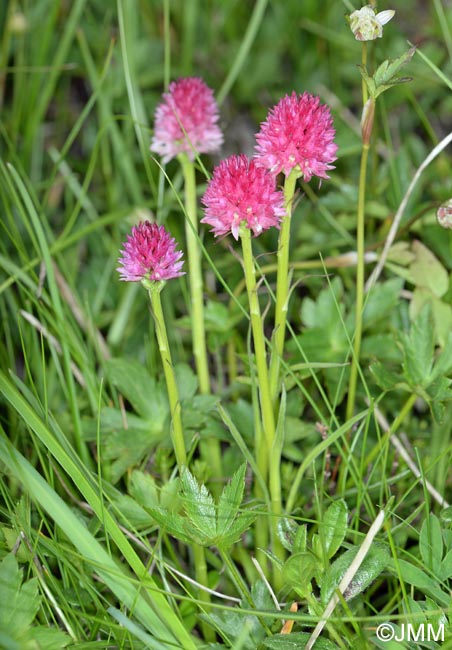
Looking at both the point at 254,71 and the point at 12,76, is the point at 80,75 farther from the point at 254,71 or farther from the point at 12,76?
the point at 254,71

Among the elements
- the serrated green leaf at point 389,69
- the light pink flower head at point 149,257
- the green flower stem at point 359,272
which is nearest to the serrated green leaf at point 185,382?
the green flower stem at point 359,272

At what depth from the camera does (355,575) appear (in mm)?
1181

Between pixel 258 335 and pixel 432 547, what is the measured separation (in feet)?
1.48

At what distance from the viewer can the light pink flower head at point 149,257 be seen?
3.73 feet

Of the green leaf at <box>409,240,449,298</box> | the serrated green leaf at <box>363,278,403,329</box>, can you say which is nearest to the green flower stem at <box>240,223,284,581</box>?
the serrated green leaf at <box>363,278,403,329</box>

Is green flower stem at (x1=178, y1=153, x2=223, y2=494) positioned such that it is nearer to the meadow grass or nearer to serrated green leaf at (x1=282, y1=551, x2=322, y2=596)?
the meadow grass

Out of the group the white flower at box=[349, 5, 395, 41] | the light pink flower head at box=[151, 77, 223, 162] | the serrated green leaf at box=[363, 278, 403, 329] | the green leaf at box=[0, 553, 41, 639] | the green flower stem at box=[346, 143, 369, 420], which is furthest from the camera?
the serrated green leaf at box=[363, 278, 403, 329]

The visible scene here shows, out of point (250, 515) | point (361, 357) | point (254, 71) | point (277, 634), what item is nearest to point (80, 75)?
point (254, 71)

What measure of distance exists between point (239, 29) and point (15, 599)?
2252mm

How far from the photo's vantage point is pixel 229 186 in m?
1.13

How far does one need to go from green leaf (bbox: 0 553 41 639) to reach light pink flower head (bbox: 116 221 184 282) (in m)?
0.48

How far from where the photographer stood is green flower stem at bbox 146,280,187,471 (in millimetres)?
1159

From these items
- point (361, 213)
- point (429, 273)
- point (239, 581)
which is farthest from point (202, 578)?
point (429, 273)

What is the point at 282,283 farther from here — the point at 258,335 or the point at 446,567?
the point at 446,567
